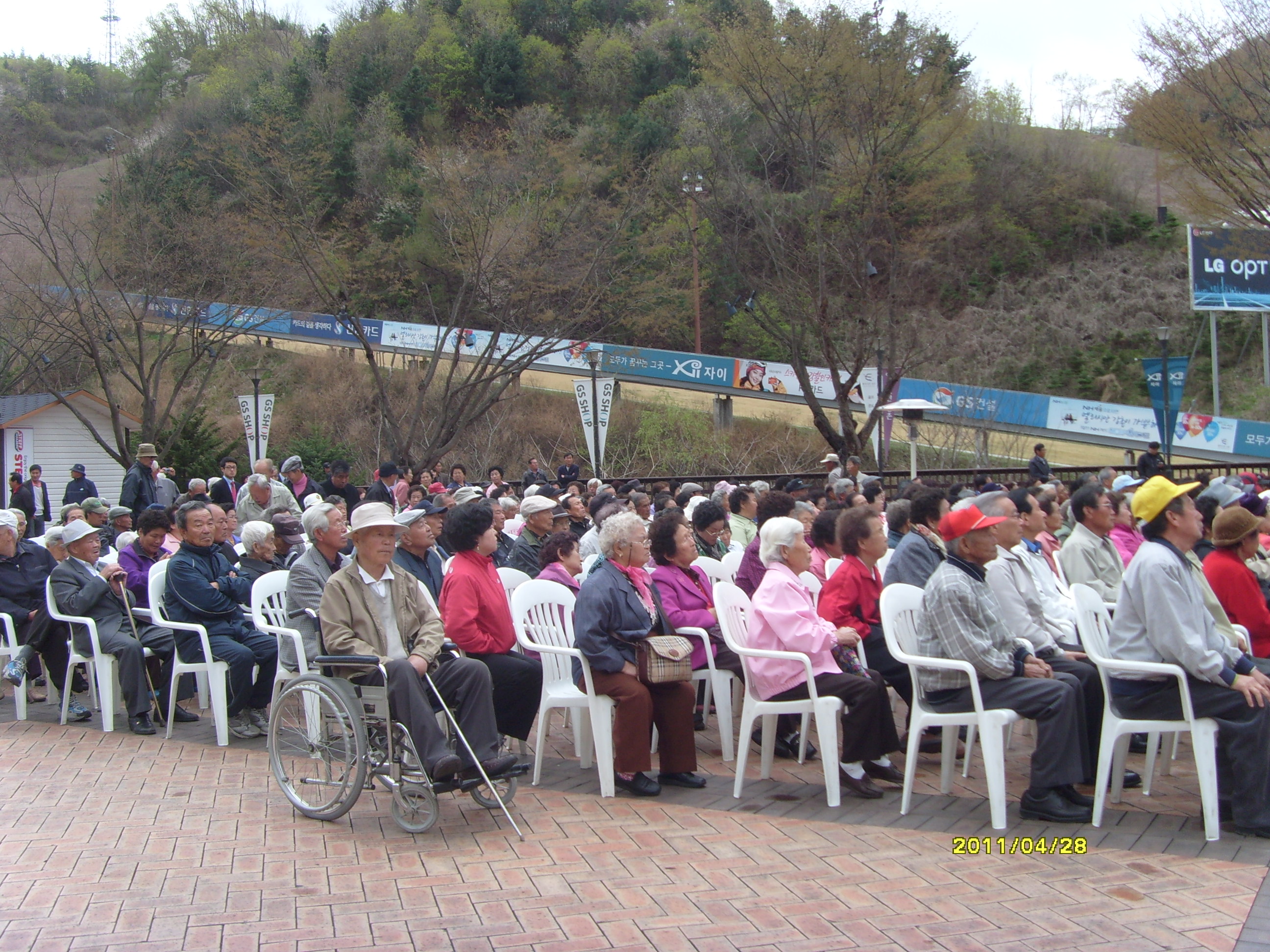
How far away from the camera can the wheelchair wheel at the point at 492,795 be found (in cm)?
500

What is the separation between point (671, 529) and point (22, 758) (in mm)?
4083

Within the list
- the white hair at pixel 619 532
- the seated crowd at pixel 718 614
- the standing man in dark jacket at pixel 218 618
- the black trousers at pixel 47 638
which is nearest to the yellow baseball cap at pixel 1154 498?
the seated crowd at pixel 718 614

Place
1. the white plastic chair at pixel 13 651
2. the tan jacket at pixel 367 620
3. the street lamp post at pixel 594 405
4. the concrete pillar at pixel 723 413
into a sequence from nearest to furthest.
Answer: the tan jacket at pixel 367 620 < the white plastic chair at pixel 13 651 < the street lamp post at pixel 594 405 < the concrete pillar at pixel 723 413

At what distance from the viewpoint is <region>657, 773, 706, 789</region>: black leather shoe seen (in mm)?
5566

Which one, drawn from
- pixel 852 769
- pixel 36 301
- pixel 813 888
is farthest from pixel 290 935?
pixel 36 301

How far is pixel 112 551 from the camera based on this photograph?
9.02 meters

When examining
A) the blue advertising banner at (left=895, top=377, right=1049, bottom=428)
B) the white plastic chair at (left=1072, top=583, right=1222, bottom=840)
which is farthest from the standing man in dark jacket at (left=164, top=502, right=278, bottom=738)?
the blue advertising banner at (left=895, top=377, right=1049, bottom=428)

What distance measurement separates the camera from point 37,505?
17422 mm

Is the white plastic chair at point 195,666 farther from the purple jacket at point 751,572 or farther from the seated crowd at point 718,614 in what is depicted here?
the purple jacket at point 751,572

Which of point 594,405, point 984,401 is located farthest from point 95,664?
point 984,401

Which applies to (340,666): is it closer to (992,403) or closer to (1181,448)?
(992,403)

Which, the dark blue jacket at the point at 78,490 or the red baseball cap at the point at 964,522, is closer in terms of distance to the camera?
the red baseball cap at the point at 964,522

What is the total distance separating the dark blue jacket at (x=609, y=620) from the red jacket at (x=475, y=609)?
0.40 metres
